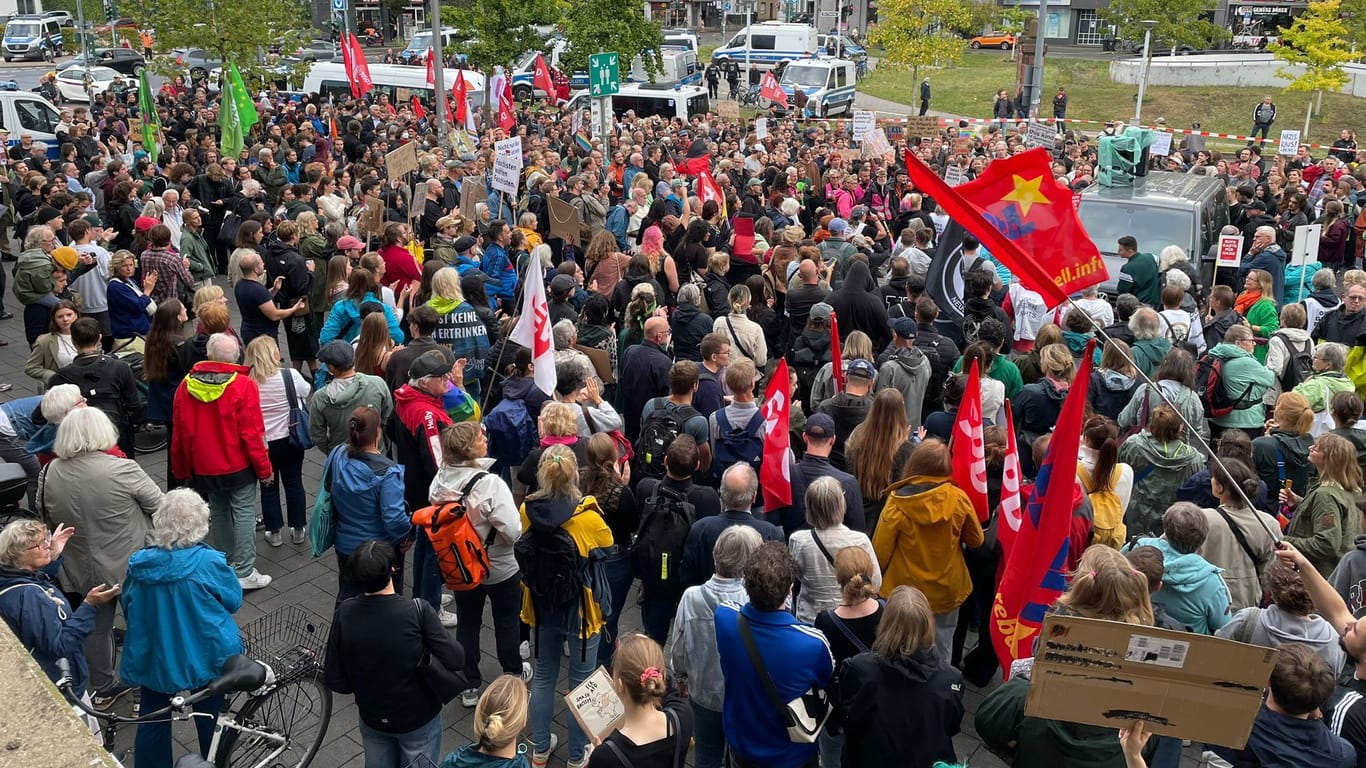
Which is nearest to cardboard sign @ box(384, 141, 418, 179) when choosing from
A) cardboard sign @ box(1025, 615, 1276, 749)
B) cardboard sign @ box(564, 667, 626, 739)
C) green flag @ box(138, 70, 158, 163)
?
green flag @ box(138, 70, 158, 163)

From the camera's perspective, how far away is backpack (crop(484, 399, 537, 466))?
7492mm

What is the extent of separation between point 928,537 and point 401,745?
281 cm

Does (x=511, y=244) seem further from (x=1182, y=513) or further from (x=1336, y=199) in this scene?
(x=1336, y=199)

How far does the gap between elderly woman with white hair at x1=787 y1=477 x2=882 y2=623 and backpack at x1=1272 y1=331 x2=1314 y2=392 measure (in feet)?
17.0

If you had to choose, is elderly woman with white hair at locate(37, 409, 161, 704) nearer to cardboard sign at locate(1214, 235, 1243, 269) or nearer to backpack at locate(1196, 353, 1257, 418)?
backpack at locate(1196, 353, 1257, 418)

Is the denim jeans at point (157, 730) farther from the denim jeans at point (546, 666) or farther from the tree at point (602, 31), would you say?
the tree at point (602, 31)

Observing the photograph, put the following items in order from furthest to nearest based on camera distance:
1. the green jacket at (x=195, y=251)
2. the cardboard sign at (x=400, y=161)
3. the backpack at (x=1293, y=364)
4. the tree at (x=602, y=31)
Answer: the tree at (x=602, y=31) → the cardboard sign at (x=400, y=161) → the green jacket at (x=195, y=251) → the backpack at (x=1293, y=364)

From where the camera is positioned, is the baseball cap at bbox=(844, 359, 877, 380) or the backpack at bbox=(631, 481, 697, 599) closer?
the backpack at bbox=(631, 481, 697, 599)

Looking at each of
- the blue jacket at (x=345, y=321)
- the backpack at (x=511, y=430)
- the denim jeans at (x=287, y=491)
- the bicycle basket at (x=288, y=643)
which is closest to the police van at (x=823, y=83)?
the blue jacket at (x=345, y=321)

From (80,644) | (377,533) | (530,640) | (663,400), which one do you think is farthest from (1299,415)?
(80,644)

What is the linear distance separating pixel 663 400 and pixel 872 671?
10.4ft

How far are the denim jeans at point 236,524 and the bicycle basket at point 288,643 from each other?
1.61ft

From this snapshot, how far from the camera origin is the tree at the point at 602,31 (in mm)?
31625

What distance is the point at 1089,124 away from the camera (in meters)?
37.3
